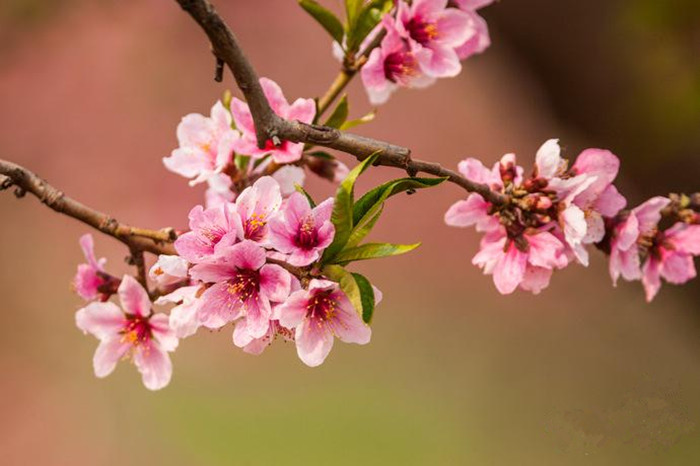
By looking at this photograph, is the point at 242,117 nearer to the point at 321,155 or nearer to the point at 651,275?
the point at 321,155

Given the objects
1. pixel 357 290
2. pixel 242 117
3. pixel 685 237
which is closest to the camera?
pixel 357 290

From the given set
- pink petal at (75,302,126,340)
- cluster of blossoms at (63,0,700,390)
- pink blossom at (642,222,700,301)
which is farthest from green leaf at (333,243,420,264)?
pink blossom at (642,222,700,301)

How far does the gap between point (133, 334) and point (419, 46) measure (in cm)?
34

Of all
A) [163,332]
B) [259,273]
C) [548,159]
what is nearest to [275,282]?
[259,273]

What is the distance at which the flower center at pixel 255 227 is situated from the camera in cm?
50

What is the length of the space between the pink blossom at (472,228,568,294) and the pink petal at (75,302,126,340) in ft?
1.02

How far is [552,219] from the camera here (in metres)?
0.58

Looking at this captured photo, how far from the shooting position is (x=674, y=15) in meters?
1.19

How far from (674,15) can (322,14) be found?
2.79ft

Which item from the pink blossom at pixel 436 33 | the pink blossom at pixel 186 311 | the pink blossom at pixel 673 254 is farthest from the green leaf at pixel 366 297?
the pink blossom at pixel 673 254

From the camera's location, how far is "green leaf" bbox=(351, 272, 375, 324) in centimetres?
45

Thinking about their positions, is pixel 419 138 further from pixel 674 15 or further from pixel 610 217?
pixel 610 217

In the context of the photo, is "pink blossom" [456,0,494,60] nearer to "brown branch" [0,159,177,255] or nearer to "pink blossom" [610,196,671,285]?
"pink blossom" [610,196,671,285]

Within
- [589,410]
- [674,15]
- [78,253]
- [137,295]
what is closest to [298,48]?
[78,253]
